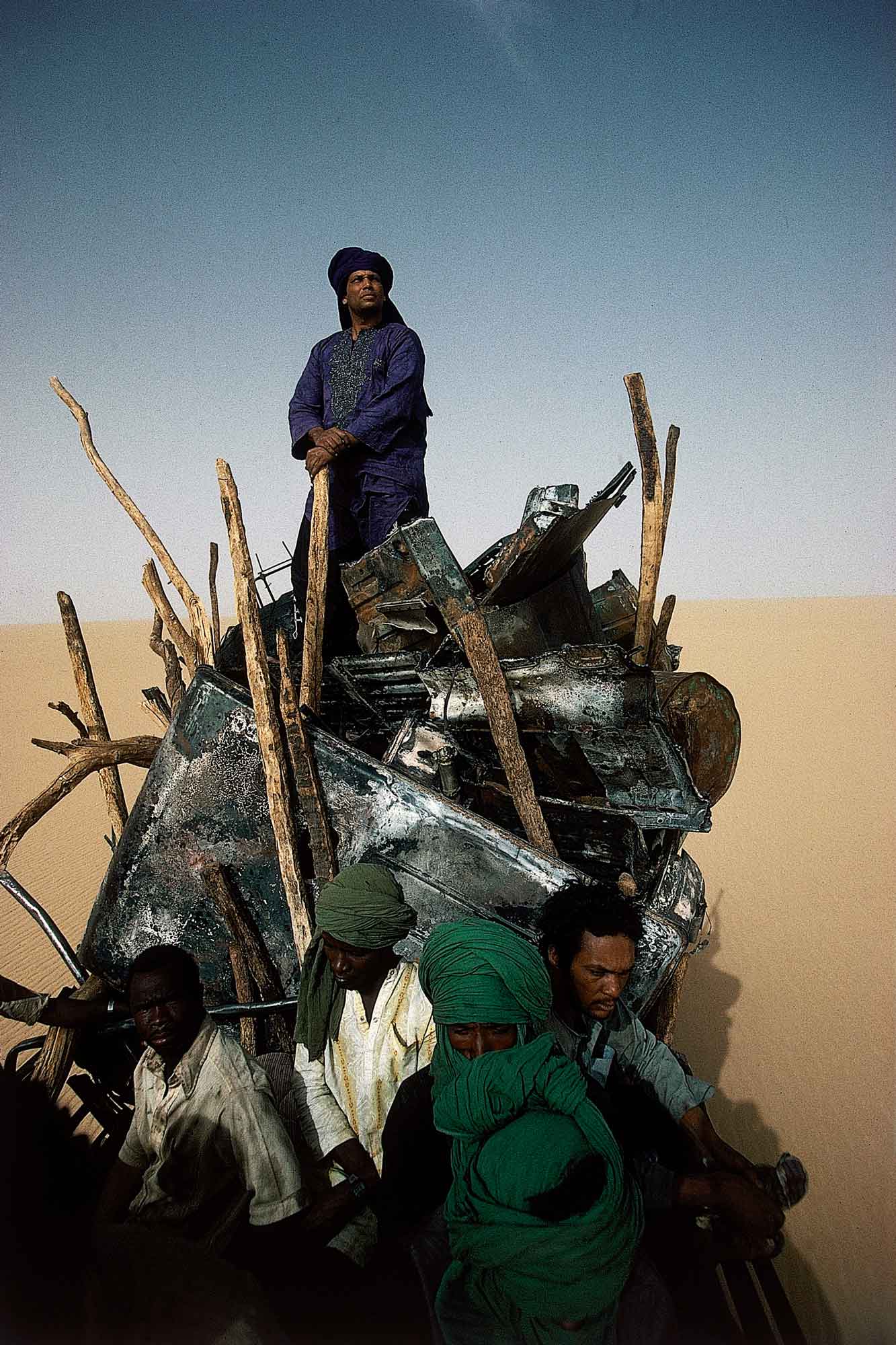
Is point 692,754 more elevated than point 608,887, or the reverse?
point 692,754

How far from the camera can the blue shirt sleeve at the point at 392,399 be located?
4008 millimetres

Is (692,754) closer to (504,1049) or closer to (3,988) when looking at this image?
(504,1049)

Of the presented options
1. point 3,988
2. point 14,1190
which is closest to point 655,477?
point 14,1190

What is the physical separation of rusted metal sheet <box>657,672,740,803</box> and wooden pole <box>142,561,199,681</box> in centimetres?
236

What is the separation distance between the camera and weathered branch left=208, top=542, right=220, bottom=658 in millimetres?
4027

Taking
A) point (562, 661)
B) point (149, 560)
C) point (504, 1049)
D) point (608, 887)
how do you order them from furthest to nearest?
point (149, 560)
point (562, 661)
point (608, 887)
point (504, 1049)

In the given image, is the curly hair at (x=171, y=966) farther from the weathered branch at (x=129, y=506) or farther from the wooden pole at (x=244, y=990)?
the weathered branch at (x=129, y=506)

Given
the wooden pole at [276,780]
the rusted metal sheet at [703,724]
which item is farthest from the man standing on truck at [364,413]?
the rusted metal sheet at [703,724]

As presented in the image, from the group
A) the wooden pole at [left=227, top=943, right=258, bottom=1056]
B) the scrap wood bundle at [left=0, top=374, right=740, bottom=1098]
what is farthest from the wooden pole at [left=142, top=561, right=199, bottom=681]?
the wooden pole at [left=227, top=943, right=258, bottom=1056]

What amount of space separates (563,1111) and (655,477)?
247 centimetres

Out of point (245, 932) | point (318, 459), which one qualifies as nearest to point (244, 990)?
point (245, 932)

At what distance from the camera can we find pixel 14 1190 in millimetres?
1253

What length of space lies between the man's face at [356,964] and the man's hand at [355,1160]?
0.51m

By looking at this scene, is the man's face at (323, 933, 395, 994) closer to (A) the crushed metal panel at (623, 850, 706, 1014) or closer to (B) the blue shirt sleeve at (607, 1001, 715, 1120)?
(B) the blue shirt sleeve at (607, 1001, 715, 1120)
